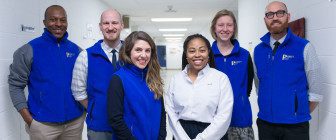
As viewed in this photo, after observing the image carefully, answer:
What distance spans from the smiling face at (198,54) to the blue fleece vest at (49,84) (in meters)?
1.07

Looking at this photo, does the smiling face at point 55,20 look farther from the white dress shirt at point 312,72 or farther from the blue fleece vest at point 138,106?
the white dress shirt at point 312,72

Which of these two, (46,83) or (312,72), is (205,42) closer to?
(312,72)

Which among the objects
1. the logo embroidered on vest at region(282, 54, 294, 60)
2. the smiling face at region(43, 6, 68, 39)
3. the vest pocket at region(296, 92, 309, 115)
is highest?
the smiling face at region(43, 6, 68, 39)

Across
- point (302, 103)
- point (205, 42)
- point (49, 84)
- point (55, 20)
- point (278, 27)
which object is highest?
point (55, 20)

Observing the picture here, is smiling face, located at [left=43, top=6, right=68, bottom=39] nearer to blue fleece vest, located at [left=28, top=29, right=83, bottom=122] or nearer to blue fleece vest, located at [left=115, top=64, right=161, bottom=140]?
blue fleece vest, located at [left=28, top=29, right=83, bottom=122]

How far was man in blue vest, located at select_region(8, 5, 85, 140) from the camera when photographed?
216cm

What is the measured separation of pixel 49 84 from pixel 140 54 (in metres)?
0.95

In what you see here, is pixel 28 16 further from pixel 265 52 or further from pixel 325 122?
pixel 325 122

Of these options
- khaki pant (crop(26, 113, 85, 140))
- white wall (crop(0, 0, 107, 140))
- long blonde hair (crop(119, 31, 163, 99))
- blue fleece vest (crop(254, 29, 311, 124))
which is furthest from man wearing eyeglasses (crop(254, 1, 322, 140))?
white wall (crop(0, 0, 107, 140))

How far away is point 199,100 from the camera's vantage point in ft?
5.84

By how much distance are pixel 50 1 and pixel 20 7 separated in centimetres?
Result: 78

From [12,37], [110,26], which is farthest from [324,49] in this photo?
[12,37]

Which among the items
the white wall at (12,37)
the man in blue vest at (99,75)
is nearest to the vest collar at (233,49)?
the man in blue vest at (99,75)

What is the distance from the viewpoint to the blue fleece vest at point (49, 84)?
2.20 metres
